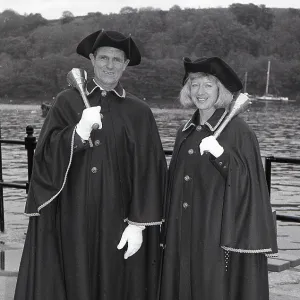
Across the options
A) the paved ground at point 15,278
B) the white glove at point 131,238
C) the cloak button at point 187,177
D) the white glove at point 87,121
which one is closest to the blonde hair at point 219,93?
the cloak button at point 187,177

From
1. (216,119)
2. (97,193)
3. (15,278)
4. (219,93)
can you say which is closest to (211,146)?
(216,119)

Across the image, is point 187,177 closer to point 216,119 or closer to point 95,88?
point 216,119

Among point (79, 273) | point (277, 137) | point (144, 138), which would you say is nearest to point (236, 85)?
point (144, 138)

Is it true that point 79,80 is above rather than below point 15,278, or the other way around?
above

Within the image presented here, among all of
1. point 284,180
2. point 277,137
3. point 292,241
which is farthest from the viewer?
point 277,137

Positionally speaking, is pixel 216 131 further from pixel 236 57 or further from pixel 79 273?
pixel 236 57

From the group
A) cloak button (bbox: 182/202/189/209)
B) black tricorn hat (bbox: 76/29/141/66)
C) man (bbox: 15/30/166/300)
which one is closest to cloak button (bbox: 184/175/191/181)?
cloak button (bbox: 182/202/189/209)

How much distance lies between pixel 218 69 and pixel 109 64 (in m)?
0.70

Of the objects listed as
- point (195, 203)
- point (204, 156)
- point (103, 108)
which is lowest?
point (195, 203)

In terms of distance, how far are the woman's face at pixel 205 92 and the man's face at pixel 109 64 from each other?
52 cm

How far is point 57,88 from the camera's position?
117 metres

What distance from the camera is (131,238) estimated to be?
3.69 metres

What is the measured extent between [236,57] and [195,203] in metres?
123

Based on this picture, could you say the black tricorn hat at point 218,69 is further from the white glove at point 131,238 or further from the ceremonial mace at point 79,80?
the white glove at point 131,238
